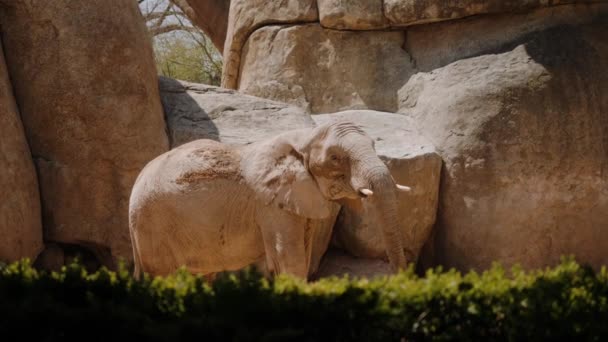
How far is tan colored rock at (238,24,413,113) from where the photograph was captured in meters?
11.3

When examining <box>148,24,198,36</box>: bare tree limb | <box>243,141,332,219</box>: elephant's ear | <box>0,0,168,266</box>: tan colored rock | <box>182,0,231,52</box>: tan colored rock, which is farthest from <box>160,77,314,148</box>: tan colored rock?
<box>148,24,198,36</box>: bare tree limb

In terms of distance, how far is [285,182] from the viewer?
7504mm

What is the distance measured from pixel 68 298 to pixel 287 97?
22.4 ft

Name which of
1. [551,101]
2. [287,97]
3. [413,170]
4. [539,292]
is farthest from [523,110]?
[539,292]

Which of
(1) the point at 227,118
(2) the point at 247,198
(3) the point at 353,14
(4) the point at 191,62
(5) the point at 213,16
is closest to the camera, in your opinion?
(2) the point at 247,198

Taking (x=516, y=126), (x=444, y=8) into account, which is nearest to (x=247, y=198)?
(x=516, y=126)

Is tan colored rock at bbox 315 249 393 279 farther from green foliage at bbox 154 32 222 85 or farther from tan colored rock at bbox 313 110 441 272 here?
green foliage at bbox 154 32 222 85

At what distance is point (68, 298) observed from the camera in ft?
16.9

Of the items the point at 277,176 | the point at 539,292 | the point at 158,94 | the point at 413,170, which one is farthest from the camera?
the point at 158,94

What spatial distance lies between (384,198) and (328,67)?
482cm

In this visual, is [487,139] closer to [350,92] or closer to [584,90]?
[584,90]

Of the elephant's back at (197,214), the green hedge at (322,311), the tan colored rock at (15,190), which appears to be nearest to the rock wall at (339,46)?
the tan colored rock at (15,190)

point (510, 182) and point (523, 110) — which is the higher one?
point (523, 110)

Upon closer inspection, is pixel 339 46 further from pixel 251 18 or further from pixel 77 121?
pixel 77 121
